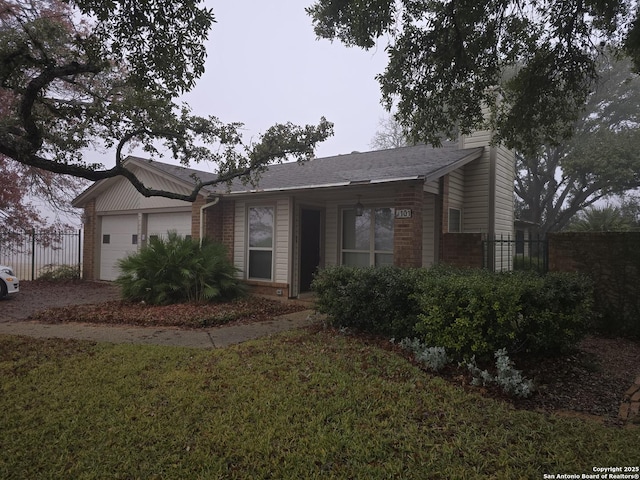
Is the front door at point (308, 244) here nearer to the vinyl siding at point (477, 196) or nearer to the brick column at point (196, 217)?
the brick column at point (196, 217)

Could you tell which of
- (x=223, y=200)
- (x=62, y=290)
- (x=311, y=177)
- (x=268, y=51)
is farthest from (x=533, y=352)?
(x=62, y=290)

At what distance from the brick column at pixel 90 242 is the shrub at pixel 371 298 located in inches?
406

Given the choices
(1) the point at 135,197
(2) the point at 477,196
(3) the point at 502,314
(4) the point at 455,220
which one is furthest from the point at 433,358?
(1) the point at 135,197

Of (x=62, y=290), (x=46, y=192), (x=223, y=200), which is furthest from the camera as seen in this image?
(x=46, y=192)

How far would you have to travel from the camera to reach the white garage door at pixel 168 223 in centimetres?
1114

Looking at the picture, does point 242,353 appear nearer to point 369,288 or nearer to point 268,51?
point 369,288

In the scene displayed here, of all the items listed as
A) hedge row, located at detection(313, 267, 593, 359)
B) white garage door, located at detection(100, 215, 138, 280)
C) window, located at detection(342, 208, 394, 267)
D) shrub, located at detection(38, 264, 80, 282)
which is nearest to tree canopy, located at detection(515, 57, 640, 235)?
window, located at detection(342, 208, 394, 267)

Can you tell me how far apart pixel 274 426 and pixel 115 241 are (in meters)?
12.0

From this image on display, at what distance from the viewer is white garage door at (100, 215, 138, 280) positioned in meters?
12.5

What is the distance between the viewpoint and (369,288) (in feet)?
18.5

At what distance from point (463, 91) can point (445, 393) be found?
15.9 ft

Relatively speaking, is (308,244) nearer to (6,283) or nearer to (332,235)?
(332,235)

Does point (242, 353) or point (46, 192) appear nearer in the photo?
point (242, 353)

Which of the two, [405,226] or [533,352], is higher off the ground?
[405,226]
